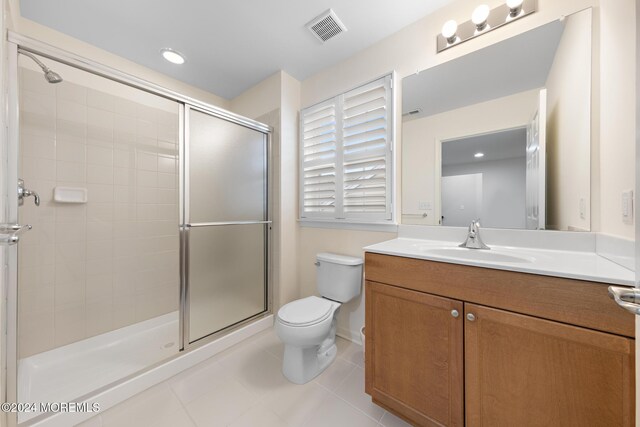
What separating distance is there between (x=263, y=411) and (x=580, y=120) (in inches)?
84.4

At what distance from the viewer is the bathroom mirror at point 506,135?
109cm

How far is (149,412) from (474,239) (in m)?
1.98

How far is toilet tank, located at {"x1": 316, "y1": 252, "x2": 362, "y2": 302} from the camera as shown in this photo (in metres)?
1.71

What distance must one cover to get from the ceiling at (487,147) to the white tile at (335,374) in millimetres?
1525

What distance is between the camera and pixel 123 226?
76.1 inches

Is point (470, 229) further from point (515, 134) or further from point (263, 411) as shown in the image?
point (263, 411)

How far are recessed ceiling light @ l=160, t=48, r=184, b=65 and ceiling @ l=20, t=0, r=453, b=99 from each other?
5 centimetres

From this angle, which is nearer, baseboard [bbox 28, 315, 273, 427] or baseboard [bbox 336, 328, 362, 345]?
baseboard [bbox 28, 315, 273, 427]

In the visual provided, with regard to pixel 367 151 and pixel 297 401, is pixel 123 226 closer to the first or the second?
pixel 297 401

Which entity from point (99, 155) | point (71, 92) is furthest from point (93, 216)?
point (71, 92)

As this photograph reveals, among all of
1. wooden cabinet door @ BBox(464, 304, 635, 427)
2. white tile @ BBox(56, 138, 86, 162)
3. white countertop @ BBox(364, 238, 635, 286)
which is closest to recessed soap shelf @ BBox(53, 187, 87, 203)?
white tile @ BBox(56, 138, 86, 162)

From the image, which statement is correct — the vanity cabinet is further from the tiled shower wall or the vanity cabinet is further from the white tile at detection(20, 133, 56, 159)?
the white tile at detection(20, 133, 56, 159)

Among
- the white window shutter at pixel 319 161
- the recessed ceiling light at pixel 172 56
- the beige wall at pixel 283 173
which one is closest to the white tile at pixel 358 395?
the beige wall at pixel 283 173

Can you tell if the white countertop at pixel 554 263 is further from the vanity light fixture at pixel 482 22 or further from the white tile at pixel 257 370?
the vanity light fixture at pixel 482 22
